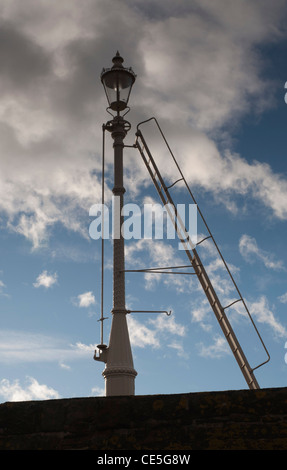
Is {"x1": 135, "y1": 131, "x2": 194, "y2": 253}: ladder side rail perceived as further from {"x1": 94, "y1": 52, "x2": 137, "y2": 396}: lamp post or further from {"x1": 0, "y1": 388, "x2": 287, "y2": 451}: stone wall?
{"x1": 0, "y1": 388, "x2": 287, "y2": 451}: stone wall

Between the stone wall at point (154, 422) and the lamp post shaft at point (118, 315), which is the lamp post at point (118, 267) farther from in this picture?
the stone wall at point (154, 422)

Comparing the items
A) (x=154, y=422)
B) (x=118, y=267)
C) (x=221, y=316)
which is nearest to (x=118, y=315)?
(x=118, y=267)

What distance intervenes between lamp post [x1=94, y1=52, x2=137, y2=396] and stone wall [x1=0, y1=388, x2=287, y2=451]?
965 centimetres

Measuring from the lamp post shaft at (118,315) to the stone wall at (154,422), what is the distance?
31.7ft

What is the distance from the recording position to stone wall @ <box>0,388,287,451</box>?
4.98 meters

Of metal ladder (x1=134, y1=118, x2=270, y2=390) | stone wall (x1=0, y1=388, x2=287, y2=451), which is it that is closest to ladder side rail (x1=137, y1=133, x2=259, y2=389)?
metal ladder (x1=134, y1=118, x2=270, y2=390)

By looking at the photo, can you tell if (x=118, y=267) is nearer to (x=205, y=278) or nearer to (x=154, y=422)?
(x=205, y=278)

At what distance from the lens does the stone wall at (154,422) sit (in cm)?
498

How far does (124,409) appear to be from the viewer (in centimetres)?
→ 526

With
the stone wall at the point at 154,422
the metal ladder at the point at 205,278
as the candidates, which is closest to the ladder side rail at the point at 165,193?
the metal ladder at the point at 205,278

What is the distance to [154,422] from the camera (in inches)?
204

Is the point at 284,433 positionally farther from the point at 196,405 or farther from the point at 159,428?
the point at 159,428
